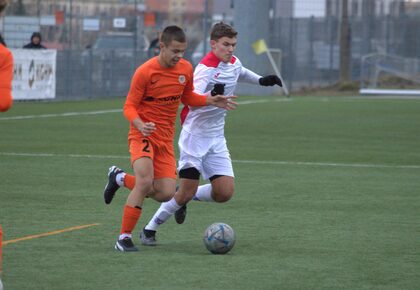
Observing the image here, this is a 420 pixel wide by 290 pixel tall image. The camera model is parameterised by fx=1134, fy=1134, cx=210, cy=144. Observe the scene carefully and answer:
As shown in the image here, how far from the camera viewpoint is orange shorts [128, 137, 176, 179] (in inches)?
360

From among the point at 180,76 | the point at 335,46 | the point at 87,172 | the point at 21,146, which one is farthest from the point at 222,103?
the point at 335,46

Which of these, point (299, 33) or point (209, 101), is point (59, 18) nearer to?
point (299, 33)

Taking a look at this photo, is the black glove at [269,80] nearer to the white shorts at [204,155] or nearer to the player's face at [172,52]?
the white shorts at [204,155]

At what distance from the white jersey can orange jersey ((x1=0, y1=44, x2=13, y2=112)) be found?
→ 10.5ft

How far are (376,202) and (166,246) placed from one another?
3.80 metres

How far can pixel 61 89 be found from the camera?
3269 centimetres

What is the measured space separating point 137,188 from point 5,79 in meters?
2.50

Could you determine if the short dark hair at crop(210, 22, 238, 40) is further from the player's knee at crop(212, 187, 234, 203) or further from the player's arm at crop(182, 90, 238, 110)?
the player's knee at crop(212, 187, 234, 203)

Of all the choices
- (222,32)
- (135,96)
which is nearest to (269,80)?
(222,32)

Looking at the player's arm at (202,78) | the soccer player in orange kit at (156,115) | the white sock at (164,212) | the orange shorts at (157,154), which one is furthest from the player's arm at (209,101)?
the white sock at (164,212)

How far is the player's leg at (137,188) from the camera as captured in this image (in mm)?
9086

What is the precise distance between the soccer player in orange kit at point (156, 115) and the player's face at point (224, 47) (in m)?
0.61

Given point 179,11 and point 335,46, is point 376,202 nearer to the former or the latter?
point 335,46

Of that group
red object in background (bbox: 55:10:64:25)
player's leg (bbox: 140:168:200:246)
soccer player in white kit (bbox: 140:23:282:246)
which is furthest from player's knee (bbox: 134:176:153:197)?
red object in background (bbox: 55:10:64:25)
